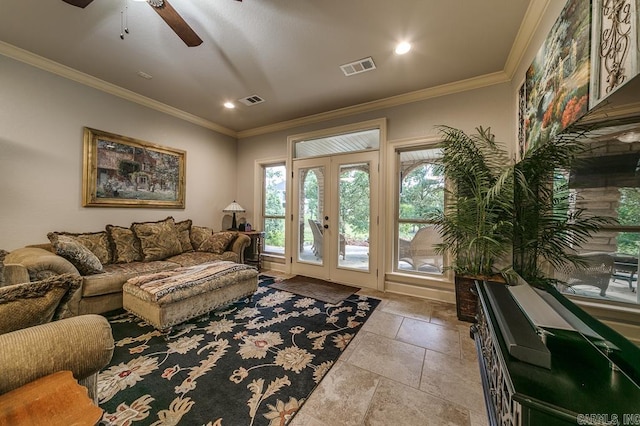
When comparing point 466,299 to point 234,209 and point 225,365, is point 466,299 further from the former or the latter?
point 234,209

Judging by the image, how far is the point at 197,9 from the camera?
189 centimetres

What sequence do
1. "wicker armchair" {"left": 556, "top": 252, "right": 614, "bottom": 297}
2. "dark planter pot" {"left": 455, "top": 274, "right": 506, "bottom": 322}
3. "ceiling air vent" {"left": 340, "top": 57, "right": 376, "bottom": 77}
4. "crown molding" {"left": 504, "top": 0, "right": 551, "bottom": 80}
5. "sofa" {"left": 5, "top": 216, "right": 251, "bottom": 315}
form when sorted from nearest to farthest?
"wicker armchair" {"left": 556, "top": 252, "right": 614, "bottom": 297} < "crown molding" {"left": 504, "top": 0, "right": 551, "bottom": 80} < "sofa" {"left": 5, "top": 216, "right": 251, "bottom": 315} < "dark planter pot" {"left": 455, "top": 274, "right": 506, "bottom": 322} < "ceiling air vent" {"left": 340, "top": 57, "right": 376, "bottom": 77}

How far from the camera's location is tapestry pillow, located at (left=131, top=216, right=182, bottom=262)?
3.21 m

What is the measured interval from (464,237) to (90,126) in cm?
480

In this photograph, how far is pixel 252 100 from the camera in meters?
3.47

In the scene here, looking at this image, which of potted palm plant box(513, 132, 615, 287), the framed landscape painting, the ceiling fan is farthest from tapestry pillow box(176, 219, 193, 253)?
potted palm plant box(513, 132, 615, 287)

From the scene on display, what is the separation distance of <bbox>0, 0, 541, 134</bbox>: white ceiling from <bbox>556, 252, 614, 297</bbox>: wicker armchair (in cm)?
209

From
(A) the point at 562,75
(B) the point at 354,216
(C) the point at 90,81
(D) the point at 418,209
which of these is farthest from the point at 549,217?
(C) the point at 90,81

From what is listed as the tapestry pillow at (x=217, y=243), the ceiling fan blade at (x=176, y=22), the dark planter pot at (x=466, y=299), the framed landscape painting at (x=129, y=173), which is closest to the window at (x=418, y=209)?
the dark planter pot at (x=466, y=299)

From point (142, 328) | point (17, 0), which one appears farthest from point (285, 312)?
point (17, 0)

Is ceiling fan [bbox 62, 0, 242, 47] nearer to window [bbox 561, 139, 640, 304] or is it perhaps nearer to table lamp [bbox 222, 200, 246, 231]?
window [bbox 561, 139, 640, 304]

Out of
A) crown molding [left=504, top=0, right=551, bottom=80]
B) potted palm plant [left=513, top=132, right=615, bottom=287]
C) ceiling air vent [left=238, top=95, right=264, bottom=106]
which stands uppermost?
ceiling air vent [left=238, top=95, right=264, bottom=106]

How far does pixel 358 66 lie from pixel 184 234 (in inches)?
139

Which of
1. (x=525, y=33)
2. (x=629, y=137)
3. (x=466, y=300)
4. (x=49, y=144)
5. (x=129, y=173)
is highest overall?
(x=525, y=33)
